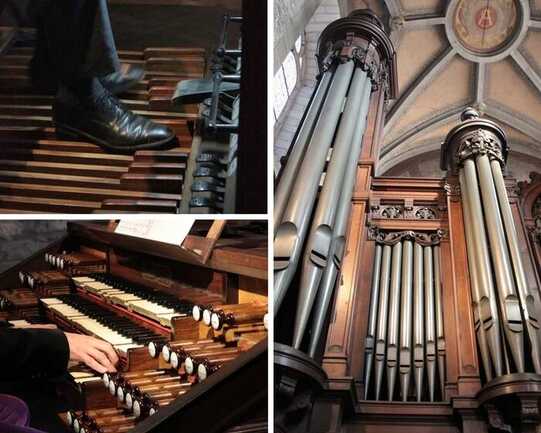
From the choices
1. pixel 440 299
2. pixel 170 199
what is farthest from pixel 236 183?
pixel 440 299

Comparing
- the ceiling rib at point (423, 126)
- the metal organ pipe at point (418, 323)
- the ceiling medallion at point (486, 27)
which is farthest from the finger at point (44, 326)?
the ceiling medallion at point (486, 27)

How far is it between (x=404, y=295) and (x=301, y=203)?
83cm

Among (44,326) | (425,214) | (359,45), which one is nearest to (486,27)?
(359,45)

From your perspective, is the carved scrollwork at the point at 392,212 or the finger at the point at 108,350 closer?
the finger at the point at 108,350

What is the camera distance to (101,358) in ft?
4.37

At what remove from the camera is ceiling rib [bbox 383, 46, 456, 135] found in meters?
6.79

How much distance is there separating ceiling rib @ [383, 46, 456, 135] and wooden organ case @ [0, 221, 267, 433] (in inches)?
216

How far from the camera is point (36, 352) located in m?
1.34

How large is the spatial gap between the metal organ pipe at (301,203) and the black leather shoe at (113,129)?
2.13 ft

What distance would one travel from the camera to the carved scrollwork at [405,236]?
3.24 meters

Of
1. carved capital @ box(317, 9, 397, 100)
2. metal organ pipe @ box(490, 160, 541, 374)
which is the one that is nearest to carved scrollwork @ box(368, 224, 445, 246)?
metal organ pipe @ box(490, 160, 541, 374)

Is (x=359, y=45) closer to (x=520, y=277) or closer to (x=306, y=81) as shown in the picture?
(x=520, y=277)

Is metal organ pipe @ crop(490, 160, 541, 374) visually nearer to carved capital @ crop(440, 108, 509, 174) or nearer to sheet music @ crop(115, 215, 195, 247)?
carved capital @ crop(440, 108, 509, 174)

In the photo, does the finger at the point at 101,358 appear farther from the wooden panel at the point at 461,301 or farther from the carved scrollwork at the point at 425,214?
the carved scrollwork at the point at 425,214
